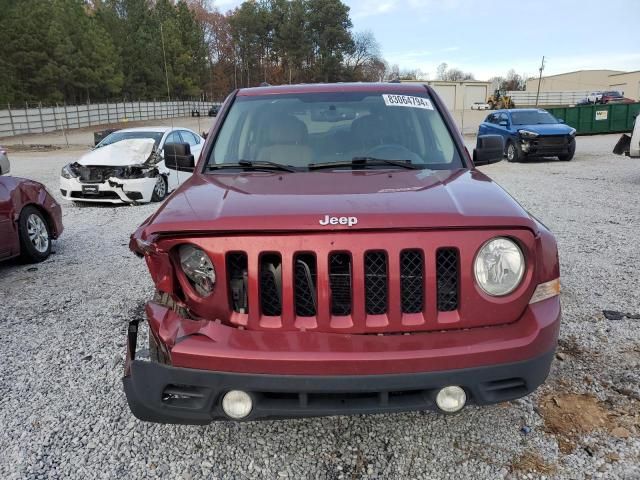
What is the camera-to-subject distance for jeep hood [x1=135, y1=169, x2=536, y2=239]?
1.98 metres

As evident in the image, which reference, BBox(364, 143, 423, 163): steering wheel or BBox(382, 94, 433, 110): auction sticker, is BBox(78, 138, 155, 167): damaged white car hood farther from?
BBox(364, 143, 423, 163): steering wheel

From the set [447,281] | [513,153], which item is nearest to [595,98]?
[513,153]

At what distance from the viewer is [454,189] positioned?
7.88 ft

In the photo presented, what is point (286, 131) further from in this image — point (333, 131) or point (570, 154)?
point (570, 154)

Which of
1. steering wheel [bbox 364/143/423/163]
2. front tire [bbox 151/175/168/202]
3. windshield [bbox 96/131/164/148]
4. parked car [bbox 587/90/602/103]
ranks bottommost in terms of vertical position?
front tire [bbox 151/175/168/202]

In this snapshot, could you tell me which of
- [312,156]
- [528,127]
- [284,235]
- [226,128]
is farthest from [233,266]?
[528,127]

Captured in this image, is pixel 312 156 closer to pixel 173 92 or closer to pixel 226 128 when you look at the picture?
pixel 226 128

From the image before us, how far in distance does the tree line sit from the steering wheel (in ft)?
166

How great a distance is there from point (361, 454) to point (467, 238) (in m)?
1.22

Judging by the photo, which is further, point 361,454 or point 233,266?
point 361,454

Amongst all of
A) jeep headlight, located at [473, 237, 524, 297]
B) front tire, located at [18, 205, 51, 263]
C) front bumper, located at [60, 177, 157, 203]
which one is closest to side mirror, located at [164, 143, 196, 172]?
jeep headlight, located at [473, 237, 524, 297]

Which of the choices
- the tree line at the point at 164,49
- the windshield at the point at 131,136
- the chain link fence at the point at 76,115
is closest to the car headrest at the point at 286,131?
the windshield at the point at 131,136

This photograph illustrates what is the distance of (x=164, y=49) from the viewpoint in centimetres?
5066

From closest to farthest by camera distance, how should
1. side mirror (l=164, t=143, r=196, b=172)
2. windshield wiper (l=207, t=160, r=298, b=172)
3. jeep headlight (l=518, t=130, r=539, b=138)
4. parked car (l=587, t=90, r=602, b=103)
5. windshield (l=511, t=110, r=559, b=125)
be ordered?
1. windshield wiper (l=207, t=160, r=298, b=172)
2. side mirror (l=164, t=143, r=196, b=172)
3. jeep headlight (l=518, t=130, r=539, b=138)
4. windshield (l=511, t=110, r=559, b=125)
5. parked car (l=587, t=90, r=602, b=103)
